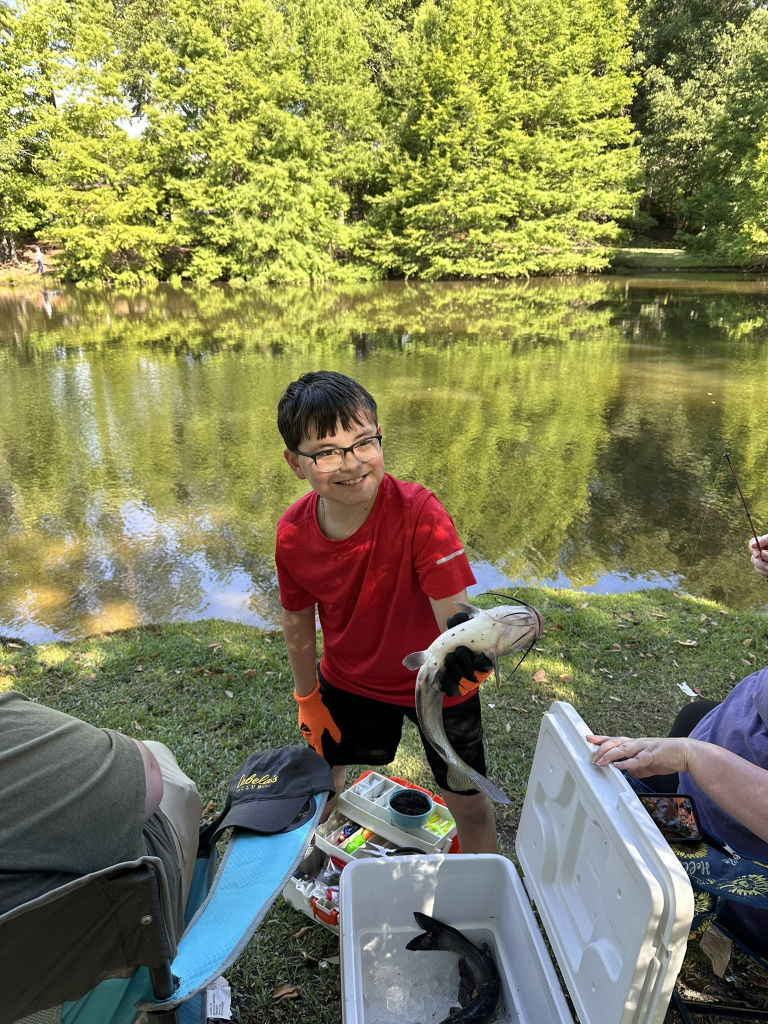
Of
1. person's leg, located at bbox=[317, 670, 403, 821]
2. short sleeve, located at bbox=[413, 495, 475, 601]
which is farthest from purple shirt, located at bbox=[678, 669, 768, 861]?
person's leg, located at bbox=[317, 670, 403, 821]

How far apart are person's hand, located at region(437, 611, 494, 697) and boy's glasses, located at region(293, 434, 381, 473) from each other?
60 centimetres

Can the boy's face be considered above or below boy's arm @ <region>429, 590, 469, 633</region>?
above

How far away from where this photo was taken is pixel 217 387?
11211 millimetres

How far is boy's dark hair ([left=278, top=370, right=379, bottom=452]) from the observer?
196 centimetres

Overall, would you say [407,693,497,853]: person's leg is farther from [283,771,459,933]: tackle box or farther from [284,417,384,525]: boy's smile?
[284,417,384,525]: boy's smile

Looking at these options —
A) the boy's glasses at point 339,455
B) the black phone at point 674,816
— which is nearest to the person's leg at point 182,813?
the boy's glasses at point 339,455

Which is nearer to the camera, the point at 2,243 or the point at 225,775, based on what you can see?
the point at 225,775

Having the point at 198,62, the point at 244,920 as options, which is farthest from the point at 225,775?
the point at 198,62

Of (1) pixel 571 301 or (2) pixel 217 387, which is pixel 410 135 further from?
(2) pixel 217 387

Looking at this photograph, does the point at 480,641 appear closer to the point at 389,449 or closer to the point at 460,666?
the point at 460,666

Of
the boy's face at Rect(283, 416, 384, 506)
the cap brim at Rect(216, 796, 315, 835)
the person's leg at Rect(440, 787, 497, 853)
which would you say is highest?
the boy's face at Rect(283, 416, 384, 506)

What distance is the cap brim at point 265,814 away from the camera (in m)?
1.67

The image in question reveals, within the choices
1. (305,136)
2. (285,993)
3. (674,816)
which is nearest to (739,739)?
(674,816)

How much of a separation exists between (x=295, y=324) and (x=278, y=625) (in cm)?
1386
